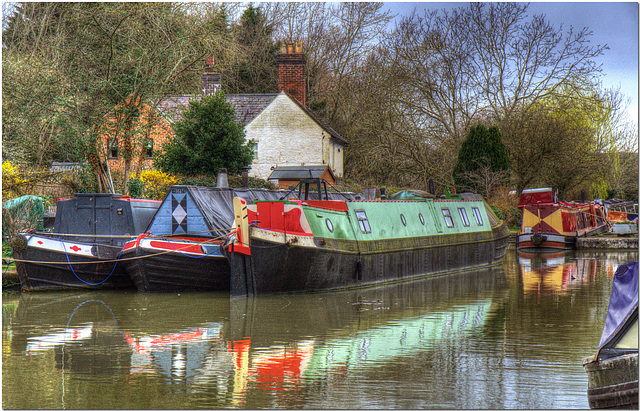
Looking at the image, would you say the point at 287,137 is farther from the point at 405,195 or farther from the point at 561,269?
the point at 561,269

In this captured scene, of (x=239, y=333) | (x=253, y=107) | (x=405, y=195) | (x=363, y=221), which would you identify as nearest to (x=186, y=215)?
(x=363, y=221)

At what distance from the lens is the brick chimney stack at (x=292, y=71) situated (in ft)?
117

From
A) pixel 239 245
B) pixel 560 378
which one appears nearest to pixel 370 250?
pixel 239 245

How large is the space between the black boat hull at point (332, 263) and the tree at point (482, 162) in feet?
45.7

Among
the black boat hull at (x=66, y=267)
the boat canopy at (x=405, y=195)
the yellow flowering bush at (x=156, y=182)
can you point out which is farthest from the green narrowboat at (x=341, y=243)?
the yellow flowering bush at (x=156, y=182)

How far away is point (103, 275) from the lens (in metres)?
14.3

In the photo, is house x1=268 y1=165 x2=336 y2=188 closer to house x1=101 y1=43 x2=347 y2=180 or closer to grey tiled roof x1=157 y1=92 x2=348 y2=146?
house x1=101 y1=43 x2=347 y2=180

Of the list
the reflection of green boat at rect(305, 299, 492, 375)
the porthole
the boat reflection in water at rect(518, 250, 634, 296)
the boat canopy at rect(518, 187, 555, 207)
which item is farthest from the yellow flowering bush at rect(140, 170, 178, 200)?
the boat canopy at rect(518, 187, 555, 207)

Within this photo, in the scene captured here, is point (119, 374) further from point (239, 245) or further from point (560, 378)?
point (239, 245)

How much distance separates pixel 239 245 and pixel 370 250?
366 centimetres

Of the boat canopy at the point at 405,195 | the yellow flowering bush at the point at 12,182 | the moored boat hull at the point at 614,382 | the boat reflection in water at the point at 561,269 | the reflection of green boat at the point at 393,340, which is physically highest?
the yellow flowering bush at the point at 12,182

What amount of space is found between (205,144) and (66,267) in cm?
1384

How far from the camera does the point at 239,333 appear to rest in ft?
31.2

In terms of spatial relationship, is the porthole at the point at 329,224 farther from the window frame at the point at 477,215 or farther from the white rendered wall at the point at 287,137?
the white rendered wall at the point at 287,137
